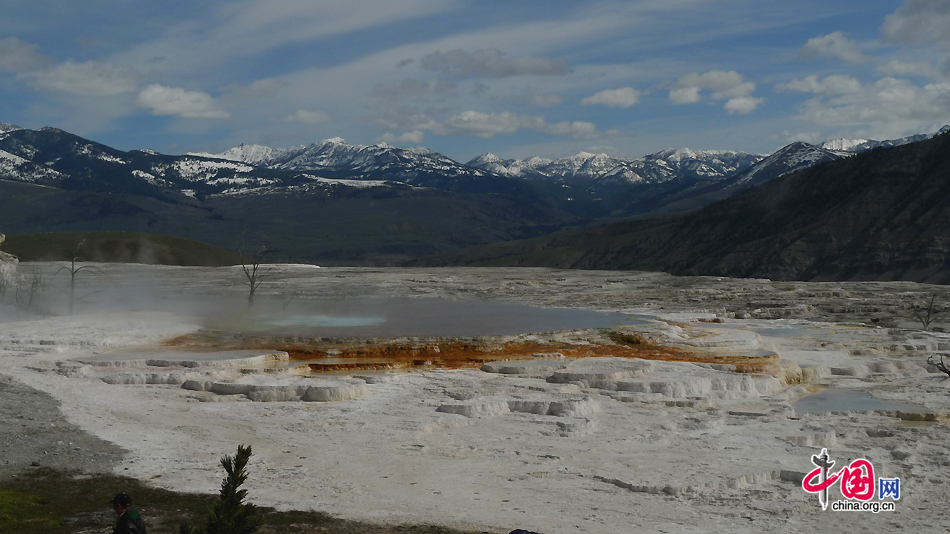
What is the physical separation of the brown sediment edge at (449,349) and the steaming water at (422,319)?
161cm

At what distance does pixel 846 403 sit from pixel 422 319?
19.3 meters

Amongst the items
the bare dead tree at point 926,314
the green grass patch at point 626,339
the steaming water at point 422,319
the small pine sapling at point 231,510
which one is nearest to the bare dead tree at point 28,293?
the steaming water at point 422,319

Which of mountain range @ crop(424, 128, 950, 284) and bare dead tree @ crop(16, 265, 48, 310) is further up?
mountain range @ crop(424, 128, 950, 284)

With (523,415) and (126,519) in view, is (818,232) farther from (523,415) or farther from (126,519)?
(126,519)

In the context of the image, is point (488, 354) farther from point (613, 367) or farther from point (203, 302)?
point (203, 302)

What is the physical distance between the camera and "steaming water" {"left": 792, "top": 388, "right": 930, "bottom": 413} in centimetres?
1869

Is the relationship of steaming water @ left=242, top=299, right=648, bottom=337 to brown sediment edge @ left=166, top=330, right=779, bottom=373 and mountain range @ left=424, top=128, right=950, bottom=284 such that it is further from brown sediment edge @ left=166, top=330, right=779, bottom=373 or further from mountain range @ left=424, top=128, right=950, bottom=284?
mountain range @ left=424, top=128, right=950, bottom=284

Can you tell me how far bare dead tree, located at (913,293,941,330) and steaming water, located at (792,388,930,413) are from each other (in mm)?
15880

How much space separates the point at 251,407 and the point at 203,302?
2878 cm

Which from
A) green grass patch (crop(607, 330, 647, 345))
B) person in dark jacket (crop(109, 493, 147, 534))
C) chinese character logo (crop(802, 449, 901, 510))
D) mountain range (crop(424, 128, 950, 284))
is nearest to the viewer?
person in dark jacket (crop(109, 493, 147, 534))

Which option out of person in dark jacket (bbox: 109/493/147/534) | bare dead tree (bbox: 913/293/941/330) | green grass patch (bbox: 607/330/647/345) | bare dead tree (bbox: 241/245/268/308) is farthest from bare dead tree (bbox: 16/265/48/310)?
bare dead tree (bbox: 913/293/941/330)

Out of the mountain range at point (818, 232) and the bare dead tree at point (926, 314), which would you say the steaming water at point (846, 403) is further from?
the mountain range at point (818, 232)

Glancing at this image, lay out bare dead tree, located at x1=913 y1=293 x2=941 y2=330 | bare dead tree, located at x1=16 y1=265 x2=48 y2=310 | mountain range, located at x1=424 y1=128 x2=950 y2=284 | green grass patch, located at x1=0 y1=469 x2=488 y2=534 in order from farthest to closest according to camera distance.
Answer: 1. mountain range, located at x1=424 y1=128 x2=950 y2=284
2. bare dead tree, located at x1=16 y1=265 x2=48 y2=310
3. bare dead tree, located at x1=913 y1=293 x2=941 y2=330
4. green grass patch, located at x1=0 y1=469 x2=488 y2=534

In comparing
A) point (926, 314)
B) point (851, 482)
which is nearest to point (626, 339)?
point (851, 482)
